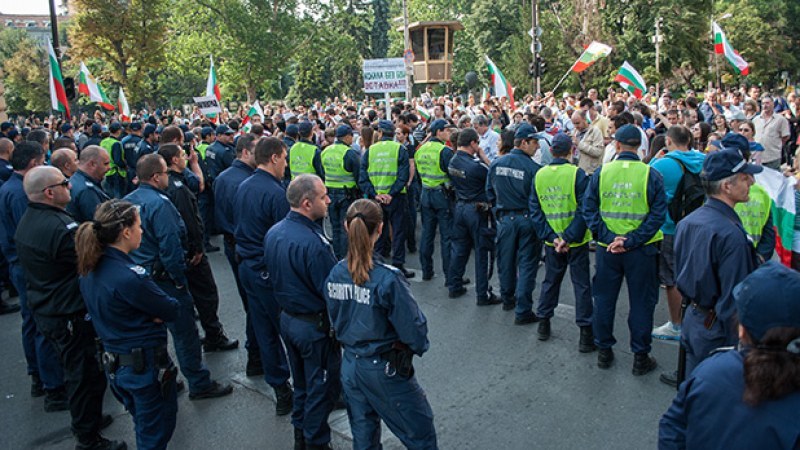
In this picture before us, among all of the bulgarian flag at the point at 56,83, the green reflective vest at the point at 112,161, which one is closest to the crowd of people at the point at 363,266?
the green reflective vest at the point at 112,161

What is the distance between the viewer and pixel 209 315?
6797mm

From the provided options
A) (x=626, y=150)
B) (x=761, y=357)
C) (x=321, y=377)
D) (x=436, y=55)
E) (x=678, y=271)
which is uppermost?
(x=436, y=55)

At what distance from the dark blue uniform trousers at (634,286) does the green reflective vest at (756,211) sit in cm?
81

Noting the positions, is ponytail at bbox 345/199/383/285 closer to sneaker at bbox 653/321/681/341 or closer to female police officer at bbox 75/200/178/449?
female police officer at bbox 75/200/178/449

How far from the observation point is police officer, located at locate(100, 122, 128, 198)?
12.5m

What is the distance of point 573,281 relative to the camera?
21.3ft

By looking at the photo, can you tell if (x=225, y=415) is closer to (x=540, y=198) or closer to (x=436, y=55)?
(x=540, y=198)

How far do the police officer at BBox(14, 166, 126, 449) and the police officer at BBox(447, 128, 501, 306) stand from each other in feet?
14.4

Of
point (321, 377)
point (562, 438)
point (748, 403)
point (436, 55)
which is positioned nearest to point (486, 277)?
point (562, 438)

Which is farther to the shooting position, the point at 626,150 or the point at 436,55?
the point at 436,55

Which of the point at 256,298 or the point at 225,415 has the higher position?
the point at 256,298

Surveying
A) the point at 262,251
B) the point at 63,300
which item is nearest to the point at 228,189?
the point at 262,251

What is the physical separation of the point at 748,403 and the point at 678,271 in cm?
236

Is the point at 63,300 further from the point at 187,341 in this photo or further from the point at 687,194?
the point at 687,194
